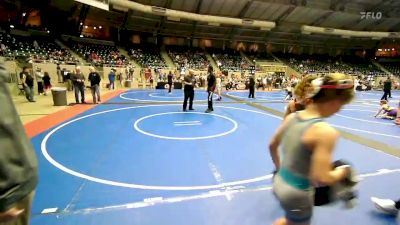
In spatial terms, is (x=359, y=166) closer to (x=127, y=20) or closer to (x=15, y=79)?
(x=15, y=79)

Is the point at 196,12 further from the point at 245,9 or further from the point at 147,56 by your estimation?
the point at 147,56

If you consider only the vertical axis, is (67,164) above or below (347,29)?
below

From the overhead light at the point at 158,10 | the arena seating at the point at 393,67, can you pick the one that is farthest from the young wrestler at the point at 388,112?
the arena seating at the point at 393,67

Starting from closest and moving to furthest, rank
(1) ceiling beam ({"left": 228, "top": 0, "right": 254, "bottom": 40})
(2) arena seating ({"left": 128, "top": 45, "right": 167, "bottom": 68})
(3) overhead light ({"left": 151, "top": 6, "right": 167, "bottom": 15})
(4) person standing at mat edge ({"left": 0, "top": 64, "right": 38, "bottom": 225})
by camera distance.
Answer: (4) person standing at mat edge ({"left": 0, "top": 64, "right": 38, "bottom": 225}) < (3) overhead light ({"left": 151, "top": 6, "right": 167, "bottom": 15}) < (2) arena seating ({"left": 128, "top": 45, "right": 167, "bottom": 68}) < (1) ceiling beam ({"left": 228, "top": 0, "right": 254, "bottom": 40})

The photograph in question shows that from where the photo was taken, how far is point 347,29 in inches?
1657

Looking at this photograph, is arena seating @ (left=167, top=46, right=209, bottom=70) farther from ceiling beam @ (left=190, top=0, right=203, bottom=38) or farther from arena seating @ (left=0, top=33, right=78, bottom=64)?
arena seating @ (left=0, top=33, right=78, bottom=64)

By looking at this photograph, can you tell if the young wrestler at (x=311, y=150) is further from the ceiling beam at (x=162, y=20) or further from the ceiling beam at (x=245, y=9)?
the ceiling beam at (x=245, y=9)

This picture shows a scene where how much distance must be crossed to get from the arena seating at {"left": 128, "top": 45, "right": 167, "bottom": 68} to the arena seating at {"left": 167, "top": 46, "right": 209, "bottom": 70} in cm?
210

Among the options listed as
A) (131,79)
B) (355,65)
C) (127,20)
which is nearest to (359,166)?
(131,79)

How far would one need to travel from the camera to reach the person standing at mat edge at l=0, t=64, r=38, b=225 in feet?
4.22

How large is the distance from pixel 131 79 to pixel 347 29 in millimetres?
36736

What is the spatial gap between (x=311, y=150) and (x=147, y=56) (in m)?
34.2

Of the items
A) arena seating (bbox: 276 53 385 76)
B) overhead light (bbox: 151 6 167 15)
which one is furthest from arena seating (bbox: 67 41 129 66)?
arena seating (bbox: 276 53 385 76)

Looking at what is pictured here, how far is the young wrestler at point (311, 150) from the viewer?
1.66m
